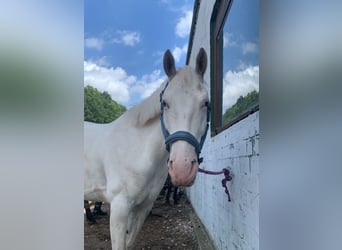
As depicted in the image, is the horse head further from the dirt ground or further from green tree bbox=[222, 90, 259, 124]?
the dirt ground

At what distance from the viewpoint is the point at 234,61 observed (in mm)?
1546

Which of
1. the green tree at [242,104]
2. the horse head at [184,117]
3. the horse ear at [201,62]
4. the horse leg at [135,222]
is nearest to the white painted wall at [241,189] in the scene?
the green tree at [242,104]

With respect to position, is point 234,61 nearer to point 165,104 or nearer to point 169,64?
point 169,64

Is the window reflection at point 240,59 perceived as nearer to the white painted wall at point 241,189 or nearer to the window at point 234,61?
the window at point 234,61

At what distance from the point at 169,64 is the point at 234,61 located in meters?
0.49

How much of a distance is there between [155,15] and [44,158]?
3.24 feet

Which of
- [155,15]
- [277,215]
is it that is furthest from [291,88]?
[155,15]

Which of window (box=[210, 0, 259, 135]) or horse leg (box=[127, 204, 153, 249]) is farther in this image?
horse leg (box=[127, 204, 153, 249])

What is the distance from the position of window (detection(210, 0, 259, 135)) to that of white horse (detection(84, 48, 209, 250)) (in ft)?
0.66

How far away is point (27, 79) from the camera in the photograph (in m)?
0.30

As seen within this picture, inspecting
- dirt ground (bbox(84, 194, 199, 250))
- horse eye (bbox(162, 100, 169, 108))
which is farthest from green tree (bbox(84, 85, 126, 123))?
dirt ground (bbox(84, 194, 199, 250))

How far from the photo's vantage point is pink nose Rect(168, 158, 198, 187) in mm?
934

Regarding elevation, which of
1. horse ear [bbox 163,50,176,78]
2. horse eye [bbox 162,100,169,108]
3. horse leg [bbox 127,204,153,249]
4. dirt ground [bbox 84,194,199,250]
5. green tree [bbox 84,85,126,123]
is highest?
horse ear [bbox 163,50,176,78]

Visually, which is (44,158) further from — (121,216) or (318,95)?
(121,216)
